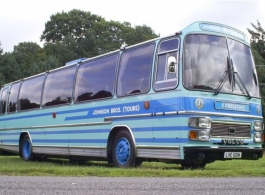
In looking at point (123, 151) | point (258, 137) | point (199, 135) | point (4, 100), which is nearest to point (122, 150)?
point (123, 151)

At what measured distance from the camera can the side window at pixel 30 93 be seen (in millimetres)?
16516

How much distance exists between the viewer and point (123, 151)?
11344 mm

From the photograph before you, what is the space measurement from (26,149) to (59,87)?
3.58m

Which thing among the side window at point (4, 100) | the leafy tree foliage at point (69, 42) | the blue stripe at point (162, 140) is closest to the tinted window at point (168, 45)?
the blue stripe at point (162, 140)

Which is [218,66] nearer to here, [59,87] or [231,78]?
[231,78]

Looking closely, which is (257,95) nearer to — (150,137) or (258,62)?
(150,137)

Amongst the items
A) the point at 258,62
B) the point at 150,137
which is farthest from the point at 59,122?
the point at 258,62

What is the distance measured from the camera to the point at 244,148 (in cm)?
1034

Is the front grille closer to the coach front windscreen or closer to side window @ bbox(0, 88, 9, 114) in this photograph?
the coach front windscreen

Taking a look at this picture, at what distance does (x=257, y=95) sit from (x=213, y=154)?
7.46ft

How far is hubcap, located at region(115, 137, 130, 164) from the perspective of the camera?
A: 11.2m

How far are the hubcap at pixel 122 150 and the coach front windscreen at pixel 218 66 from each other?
249 centimetres

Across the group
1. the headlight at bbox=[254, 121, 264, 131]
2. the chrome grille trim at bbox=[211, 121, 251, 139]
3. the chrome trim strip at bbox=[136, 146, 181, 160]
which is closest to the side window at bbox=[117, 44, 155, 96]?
the chrome trim strip at bbox=[136, 146, 181, 160]

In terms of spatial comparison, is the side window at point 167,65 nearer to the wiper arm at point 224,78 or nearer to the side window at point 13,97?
the wiper arm at point 224,78
